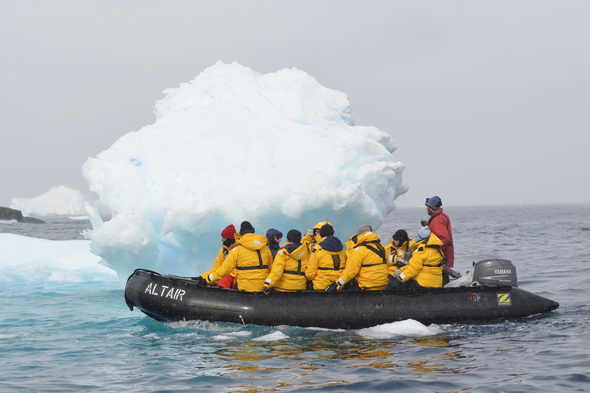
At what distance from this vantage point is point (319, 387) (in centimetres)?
624

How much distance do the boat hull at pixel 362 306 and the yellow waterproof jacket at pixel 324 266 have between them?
9.9 inches

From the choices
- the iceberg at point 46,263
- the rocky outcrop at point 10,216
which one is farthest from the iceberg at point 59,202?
the iceberg at point 46,263

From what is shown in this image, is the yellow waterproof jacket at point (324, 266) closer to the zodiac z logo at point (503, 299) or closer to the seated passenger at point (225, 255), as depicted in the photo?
the seated passenger at point (225, 255)

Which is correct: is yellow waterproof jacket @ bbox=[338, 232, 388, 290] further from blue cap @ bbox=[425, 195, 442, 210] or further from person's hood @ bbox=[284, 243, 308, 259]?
blue cap @ bbox=[425, 195, 442, 210]

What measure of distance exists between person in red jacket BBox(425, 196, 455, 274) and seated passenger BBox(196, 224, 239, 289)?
343 centimetres

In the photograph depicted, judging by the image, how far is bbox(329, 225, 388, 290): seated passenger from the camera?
29.9 ft

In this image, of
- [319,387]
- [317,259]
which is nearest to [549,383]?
[319,387]

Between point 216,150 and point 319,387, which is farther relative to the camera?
point 216,150

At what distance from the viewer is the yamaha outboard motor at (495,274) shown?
9.60 metres

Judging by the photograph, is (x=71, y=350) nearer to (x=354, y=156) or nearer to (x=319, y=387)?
(x=319, y=387)

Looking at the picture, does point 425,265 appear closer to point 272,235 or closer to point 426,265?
point 426,265

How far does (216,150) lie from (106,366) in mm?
8033

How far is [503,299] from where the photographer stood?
946 cm

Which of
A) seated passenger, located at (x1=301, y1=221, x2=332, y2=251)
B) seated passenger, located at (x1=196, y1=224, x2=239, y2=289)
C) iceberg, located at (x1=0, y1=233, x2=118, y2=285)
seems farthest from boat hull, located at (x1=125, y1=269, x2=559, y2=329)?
iceberg, located at (x1=0, y1=233, x2=118, y2=285)
